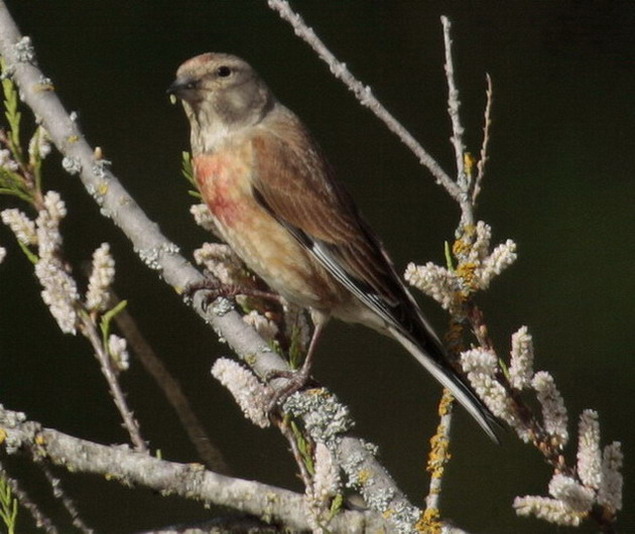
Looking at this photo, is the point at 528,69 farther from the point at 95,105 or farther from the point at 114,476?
the point at 114,476

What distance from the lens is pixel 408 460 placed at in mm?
3893

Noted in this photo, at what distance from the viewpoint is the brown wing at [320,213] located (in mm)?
2535

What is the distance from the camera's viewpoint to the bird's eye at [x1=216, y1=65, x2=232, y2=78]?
8.46 ft

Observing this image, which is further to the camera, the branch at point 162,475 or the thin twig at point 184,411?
the thin twig at point 184,411

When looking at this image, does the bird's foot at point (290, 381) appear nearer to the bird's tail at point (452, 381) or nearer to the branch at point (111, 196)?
the branch at point (111, 196)

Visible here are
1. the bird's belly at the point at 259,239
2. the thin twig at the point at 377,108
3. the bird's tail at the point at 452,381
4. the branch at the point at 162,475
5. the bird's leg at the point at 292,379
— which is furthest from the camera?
the bird's belly at the point at 259,239

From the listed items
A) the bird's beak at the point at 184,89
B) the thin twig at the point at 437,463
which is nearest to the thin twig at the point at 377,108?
the thin twig at the point at 437,463

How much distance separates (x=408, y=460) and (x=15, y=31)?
1978 mm

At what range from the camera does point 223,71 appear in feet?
8.48

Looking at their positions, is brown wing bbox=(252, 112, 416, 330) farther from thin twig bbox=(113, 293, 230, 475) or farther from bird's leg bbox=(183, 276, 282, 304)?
→ thin twig bbox=(113, 293, 230, 475)

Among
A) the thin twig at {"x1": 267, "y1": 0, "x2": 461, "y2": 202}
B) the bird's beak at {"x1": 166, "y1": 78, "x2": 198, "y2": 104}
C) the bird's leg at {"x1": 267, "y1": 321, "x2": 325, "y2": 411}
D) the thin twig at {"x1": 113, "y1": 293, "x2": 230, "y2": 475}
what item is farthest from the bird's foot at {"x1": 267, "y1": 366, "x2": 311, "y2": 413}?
the bird's beak at {"x1": 166, "y1": 78, "x2": 198, "y2": 104}

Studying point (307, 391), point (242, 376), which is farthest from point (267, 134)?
point (242, 376)

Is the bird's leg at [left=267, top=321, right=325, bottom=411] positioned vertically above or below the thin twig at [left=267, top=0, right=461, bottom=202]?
below

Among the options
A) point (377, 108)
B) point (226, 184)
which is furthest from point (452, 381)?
point (226, 184)
